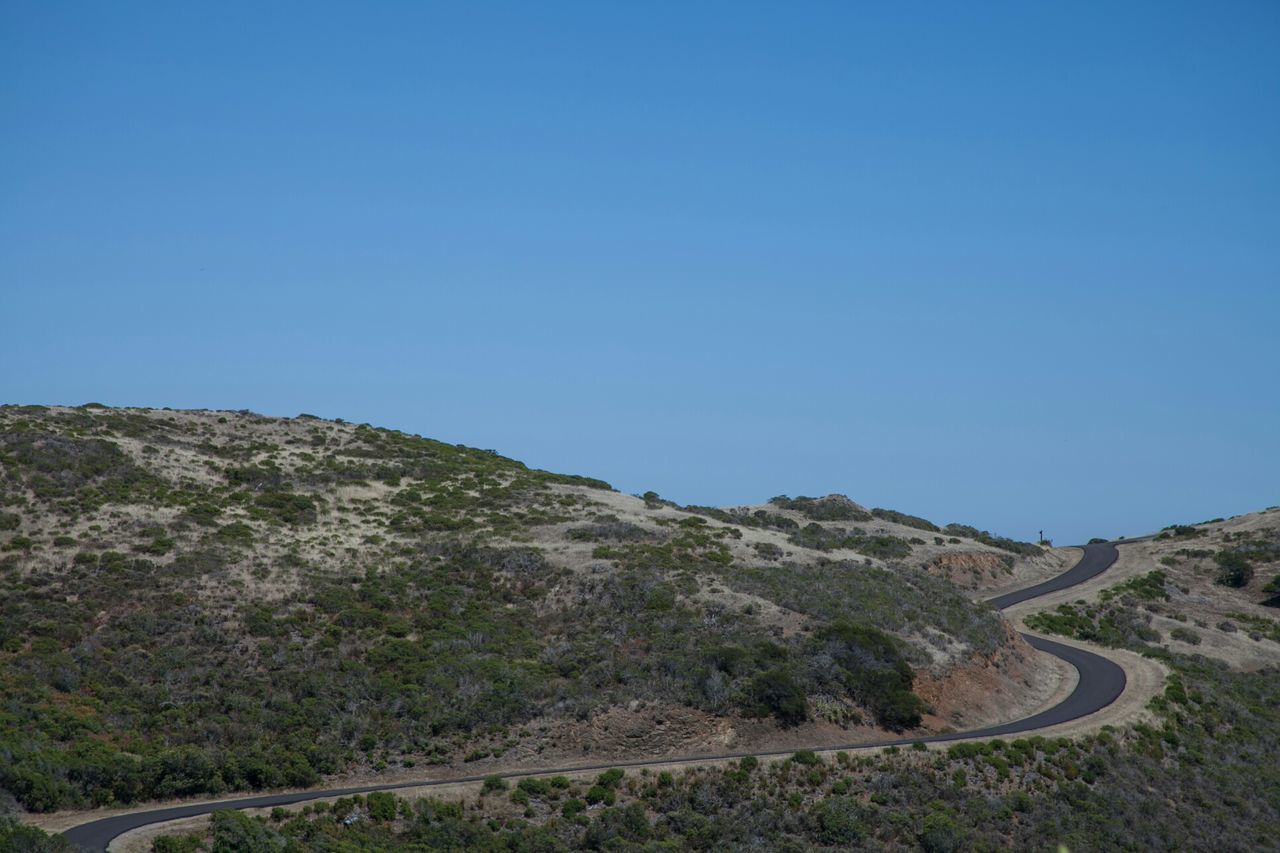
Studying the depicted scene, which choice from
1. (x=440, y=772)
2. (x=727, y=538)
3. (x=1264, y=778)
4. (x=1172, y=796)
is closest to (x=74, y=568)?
(x=440, y=772)

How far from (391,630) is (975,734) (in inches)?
912

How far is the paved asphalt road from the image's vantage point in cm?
3130

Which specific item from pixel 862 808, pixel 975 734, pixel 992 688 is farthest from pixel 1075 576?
pixel 862 808

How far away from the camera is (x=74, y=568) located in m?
50.5

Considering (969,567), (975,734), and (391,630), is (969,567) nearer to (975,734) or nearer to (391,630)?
(975,734)

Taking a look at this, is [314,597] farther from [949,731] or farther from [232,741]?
[949,731]

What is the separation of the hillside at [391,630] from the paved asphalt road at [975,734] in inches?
56.9

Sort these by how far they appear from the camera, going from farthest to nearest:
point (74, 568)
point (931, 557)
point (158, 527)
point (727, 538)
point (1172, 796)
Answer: point (931, 557) < point (727, 538) < point (158, 527) < point (74, 568) < point (1172, 796)

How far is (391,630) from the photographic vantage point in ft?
164

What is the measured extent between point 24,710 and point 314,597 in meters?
13.5

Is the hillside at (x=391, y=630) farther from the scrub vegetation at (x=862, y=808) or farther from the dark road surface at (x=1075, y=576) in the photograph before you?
the dark road surface at (x=1075, y=576)

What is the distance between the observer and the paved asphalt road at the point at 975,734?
1232 inches

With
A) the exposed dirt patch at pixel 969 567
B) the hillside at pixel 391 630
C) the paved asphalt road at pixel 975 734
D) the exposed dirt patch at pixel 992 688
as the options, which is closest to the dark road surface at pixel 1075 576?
the paved asphalt road at pixel 975 734

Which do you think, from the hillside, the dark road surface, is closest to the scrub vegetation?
the hillside
